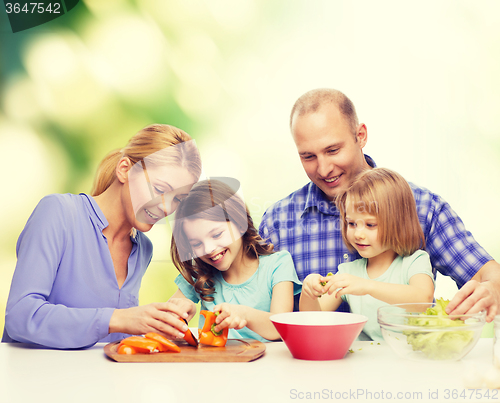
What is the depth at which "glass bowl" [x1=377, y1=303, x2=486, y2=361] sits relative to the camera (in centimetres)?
83

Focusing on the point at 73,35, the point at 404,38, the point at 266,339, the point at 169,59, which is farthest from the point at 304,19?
the point at 266,339

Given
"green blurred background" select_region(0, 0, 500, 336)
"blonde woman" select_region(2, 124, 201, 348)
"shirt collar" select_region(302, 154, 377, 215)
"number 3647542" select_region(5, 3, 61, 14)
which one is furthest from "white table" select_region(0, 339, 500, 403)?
"number 3647542" select_region(5, 3, 61, 14)

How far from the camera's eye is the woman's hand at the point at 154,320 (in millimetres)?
987

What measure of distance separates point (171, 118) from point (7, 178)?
39.5 inches

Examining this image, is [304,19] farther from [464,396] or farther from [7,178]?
[464,396]

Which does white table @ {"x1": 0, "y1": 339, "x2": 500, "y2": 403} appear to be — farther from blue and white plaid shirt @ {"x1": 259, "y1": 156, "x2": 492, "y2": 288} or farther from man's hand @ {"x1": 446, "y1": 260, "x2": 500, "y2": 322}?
blue and white plaid shirt @ {"x1": 259, "y1": 156, "x2": 492, "y2": 288}

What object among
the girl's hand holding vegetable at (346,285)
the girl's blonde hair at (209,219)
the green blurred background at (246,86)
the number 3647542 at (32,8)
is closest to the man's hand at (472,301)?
the girl's hand holding vegetable at (346,285)

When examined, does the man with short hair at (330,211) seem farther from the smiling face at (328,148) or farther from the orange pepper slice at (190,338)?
the orange pepper slice at (190,338)

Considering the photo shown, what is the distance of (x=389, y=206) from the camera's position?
128cm

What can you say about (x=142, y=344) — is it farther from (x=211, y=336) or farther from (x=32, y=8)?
(x=32, y=8)

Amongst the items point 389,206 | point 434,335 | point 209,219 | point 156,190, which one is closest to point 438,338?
point 434,335

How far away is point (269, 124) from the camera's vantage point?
2285mm

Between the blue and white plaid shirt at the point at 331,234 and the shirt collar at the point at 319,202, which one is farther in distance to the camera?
the shirt collar at the point at 319,202

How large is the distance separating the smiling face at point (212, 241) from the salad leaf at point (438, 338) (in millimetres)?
614
